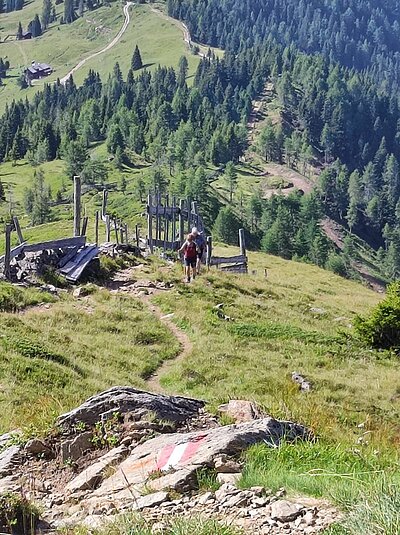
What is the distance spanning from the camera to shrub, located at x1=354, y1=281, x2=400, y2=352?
19.2 metres

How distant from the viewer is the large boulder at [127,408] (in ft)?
24.3

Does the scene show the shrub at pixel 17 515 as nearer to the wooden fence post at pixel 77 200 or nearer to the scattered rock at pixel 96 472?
the scattered rock at pixel 96 472

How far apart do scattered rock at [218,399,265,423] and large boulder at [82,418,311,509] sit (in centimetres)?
89

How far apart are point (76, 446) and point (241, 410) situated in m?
2.13

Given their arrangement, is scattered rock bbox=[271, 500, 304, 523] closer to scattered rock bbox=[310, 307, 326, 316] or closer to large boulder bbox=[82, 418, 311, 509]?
large boulder bbox=[82, 418, 311, 509]

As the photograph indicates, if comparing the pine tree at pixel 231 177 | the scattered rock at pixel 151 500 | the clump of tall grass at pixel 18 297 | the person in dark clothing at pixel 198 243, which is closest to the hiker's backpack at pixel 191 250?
the person in dark clothing at pixel 198 243

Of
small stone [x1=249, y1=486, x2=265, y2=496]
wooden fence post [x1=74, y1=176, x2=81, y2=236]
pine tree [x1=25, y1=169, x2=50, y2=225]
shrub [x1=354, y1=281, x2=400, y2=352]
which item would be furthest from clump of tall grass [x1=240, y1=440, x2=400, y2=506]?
pine tree [x1=25, y1=169, x2=50, y2=225]

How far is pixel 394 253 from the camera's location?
426ft

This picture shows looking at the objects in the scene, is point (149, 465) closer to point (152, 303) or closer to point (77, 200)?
point (152, 303)

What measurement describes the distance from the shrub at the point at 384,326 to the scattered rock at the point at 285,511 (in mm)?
15386

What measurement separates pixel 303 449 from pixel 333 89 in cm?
20574

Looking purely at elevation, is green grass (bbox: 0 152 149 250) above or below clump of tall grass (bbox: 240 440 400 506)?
below

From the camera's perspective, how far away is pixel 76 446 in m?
7.01

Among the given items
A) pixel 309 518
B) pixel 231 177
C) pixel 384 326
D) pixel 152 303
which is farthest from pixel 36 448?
pixel 231 177
